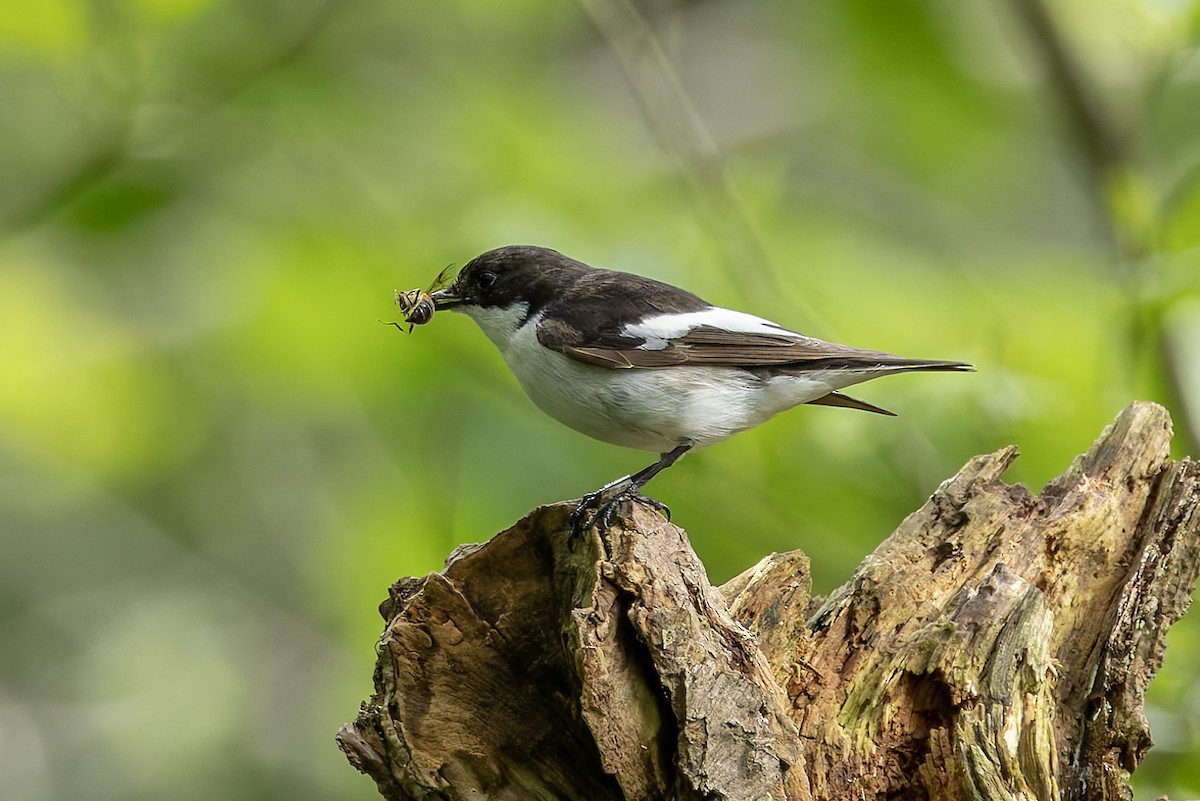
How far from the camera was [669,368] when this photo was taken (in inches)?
190

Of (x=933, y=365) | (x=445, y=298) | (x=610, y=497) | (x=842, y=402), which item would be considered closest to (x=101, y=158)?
(x=445, y=298)

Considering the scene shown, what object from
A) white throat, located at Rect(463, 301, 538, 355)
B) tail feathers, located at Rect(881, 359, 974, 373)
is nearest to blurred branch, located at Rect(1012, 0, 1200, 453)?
tail feathers, located at Rect(881, 359, 974, 373)

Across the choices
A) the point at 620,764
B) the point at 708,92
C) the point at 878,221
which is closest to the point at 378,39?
the point at 708,92

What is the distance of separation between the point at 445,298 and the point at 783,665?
271 cm

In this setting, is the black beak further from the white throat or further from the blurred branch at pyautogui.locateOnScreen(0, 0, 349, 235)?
the blurred branch at pyautogui.locateOnScreen(0, 0, 349, 235)

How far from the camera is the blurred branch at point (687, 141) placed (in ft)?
17.5

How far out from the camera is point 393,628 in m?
3.20

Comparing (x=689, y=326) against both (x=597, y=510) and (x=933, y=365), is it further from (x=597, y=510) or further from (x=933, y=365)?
(x=597, y=510)

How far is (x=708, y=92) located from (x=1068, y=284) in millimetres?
3944

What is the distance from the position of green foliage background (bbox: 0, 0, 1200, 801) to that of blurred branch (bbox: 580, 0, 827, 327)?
0.8 inches

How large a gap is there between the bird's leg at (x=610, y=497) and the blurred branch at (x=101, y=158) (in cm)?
235

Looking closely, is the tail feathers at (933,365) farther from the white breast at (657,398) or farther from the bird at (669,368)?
the white breast at (657,398)

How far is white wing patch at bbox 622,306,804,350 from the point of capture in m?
4.91

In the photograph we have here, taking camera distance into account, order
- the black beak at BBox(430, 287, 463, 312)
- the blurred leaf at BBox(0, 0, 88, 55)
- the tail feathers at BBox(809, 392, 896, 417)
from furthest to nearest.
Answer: the black beak at BBox(430, 287, 463, 312) → the tail feathers at BBox(809, 392, 896, 417) → the blurred leaf at BBox(0, 0, 88, 55)
